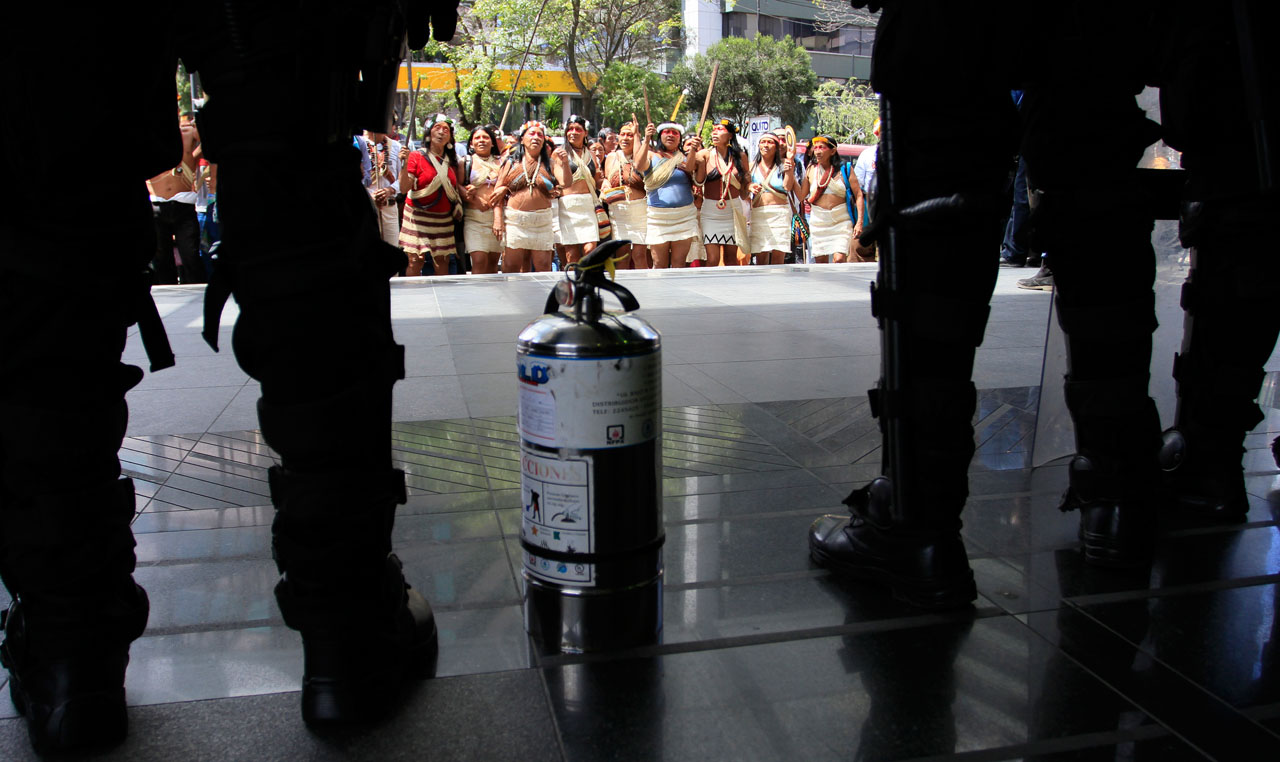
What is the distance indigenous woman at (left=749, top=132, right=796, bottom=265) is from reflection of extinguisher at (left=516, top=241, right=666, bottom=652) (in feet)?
36.1

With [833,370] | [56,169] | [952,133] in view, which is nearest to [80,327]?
[56,169]

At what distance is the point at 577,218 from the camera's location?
451 inches

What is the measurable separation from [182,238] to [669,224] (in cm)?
516

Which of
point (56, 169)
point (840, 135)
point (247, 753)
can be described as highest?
point (840, 135)

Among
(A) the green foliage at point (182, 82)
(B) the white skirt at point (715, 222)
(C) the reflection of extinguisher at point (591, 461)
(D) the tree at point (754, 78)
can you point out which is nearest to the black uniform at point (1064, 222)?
(C) the reflection of extinguisher at point (591, 461)

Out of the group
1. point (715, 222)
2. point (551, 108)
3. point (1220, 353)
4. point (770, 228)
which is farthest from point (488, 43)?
point (1220, 353)

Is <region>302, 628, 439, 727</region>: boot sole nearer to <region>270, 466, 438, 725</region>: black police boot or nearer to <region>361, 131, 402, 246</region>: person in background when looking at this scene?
<region>270, 466, 438, 725</region>: black police boot

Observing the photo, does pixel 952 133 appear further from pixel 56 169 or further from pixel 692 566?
pixel 56 169

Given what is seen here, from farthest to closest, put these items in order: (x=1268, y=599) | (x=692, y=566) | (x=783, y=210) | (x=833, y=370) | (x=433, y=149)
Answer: (x=783, y=210)
(x=433, y=149)
(x=833, y=370)
(x=692, y=566)
(x=1268, y=599)

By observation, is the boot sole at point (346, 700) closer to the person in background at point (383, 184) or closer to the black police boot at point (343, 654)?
the black police boot at point (343, 654)

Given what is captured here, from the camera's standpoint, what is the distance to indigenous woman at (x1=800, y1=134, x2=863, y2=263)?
1251 centimetres

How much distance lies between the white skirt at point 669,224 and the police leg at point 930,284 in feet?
32.4

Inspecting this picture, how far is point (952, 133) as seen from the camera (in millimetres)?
1790

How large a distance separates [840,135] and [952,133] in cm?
4394
